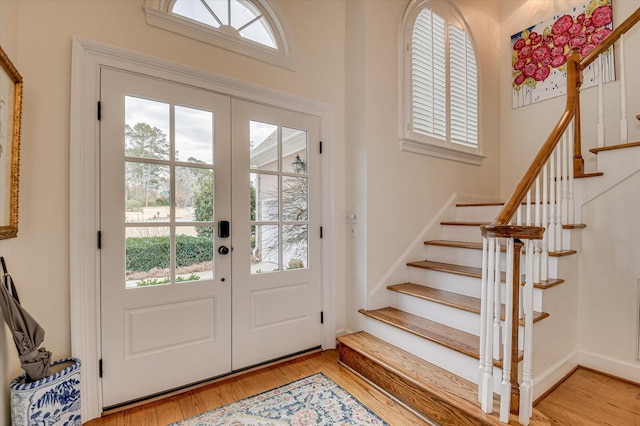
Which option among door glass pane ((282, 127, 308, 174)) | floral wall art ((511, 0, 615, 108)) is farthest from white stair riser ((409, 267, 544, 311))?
floral wall art ((511, 0, 615, 108))

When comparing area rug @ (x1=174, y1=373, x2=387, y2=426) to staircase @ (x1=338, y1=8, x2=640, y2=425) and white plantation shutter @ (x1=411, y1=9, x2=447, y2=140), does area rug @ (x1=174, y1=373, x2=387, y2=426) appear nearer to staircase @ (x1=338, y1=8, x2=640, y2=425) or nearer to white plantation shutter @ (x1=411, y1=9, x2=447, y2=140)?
staircase @ (x1=338, y1=8, x2=640, y2=425)

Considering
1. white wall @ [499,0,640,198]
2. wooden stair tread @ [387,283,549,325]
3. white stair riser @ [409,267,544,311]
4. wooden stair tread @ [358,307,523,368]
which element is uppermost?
white wall @ [499,0,640,198]

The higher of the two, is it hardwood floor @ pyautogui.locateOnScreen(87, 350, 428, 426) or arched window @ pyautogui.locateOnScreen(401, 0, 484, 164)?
arched window @ pyautogui.locateOnScreen(401, 0, 484, 164)

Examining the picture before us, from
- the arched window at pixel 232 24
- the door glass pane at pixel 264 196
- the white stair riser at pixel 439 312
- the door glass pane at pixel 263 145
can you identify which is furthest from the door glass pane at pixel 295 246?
the arched window at pixel 232 24

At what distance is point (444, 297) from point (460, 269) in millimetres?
348

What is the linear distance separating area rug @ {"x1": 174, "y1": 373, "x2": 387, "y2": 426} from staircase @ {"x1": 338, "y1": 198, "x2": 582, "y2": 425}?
29 cm

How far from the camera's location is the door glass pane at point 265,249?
2.40 meters

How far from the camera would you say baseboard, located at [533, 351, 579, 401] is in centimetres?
193

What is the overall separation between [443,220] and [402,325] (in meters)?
1.36

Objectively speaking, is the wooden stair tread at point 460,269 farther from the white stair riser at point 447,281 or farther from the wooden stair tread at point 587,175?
the wooden stair tread at point 587,175

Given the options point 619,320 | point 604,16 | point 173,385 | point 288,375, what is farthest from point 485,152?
point 173,385

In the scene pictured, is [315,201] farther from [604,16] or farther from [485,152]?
[604,16]

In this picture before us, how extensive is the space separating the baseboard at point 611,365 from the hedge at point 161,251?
2.91 meters

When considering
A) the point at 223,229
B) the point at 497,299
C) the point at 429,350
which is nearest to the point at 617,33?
the point at 497,299
